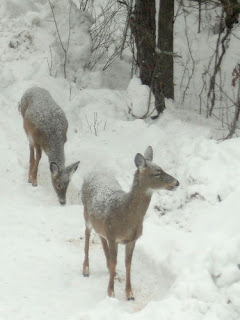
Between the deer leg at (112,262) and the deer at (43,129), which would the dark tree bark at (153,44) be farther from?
the deer leg at (112,262)

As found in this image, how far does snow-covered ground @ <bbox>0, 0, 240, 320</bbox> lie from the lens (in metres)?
6.53

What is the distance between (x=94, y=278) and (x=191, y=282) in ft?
6.20

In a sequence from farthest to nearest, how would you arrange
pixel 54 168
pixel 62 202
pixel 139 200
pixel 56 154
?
1. pixel 56 154
2. pixel 54 168
3. pixel 62 202
4. pixel 139 200

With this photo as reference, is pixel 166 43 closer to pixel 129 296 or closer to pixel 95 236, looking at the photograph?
pixel 95 236

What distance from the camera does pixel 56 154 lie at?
36.7ft

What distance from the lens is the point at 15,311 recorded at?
262 inches

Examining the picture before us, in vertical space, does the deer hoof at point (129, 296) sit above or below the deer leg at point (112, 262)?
below

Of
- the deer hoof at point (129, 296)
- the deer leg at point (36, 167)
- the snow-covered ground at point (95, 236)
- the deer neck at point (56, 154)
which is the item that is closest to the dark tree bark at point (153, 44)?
the snow-covered ground at point (95, 236)

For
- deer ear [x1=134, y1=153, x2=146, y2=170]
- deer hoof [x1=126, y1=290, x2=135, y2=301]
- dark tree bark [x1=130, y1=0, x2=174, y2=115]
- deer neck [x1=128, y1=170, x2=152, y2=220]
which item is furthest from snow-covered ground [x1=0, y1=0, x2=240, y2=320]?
deer ear [x1=134, y1=153, x2=146, y2=170]

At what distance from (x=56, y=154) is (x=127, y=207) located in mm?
4052

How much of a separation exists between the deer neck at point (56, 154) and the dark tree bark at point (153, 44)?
8.43 feet

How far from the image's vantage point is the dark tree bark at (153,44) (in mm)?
12734

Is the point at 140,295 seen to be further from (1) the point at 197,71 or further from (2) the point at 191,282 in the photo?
(1) the point at 197,71

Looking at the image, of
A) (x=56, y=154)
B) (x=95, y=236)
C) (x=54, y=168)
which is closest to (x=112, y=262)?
(x=95, y=236)
